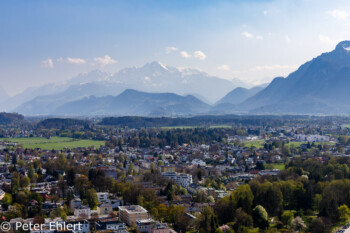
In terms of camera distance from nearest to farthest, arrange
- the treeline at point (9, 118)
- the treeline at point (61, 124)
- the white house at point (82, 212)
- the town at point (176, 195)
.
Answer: the town at point (176, 195)
the white house at point (82, 212)
the treeline at point (61, 124)
the treeline at point (9, 118)

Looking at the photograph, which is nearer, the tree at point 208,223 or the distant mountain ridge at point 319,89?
the tree at point 208,223

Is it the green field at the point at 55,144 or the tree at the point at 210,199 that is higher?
the green field at the point at 55,144

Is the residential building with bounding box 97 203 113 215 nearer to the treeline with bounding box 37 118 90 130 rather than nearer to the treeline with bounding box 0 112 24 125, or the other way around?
the treeline with bounding box 37 118 90 130

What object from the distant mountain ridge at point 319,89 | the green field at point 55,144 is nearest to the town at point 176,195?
the green field at point 55,144

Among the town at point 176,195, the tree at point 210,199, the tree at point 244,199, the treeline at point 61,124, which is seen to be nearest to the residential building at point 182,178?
the town at point 176,195

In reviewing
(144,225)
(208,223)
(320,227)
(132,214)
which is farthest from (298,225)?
(132,214)

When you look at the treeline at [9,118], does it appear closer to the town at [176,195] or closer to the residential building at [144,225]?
the town at [176,195]

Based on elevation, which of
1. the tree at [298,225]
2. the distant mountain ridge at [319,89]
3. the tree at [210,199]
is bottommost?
the tree at [298,225]

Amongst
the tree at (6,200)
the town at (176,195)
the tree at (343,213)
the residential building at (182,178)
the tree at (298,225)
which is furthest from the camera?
the residential building at (182,178)

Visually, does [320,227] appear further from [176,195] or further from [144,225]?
[176,195]
